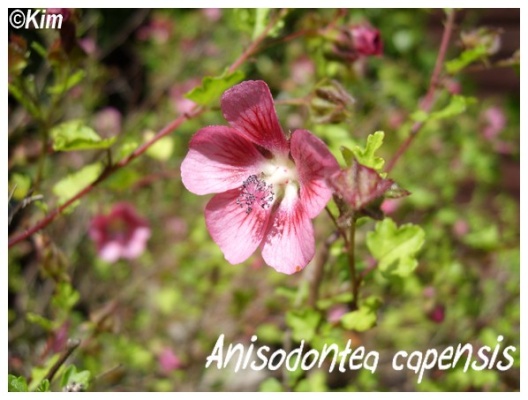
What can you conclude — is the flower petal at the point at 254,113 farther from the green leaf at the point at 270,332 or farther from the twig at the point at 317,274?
the green leaf at the point at 270,332

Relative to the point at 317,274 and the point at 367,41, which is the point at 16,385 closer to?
the point at 317,274

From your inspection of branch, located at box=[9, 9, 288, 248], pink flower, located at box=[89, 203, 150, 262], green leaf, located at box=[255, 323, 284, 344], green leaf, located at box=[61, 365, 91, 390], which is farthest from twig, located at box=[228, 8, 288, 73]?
pink flower, located at box=[89, 203, 150, 262]

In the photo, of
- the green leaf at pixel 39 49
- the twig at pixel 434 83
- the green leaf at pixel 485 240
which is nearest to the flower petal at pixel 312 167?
the twig at pixel 434 83

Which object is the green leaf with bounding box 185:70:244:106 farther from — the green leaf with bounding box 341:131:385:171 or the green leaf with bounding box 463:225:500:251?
the green leaf with bounding box 463:225:500:251

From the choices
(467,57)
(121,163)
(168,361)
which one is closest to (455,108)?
(467,57)
